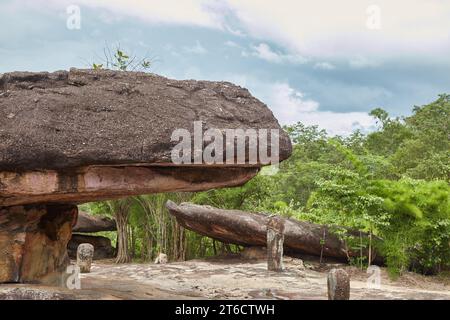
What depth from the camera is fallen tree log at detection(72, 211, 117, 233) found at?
2052 centimetres

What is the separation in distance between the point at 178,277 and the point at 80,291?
5089mm

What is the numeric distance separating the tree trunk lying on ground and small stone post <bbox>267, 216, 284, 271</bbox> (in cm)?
172

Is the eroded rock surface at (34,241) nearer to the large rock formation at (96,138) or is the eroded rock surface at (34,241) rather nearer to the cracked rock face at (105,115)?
the large rock formation at (96,138)

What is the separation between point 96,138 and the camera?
317 inches

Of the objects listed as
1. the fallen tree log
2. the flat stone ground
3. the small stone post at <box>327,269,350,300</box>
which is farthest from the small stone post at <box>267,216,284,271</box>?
the fallen tree log

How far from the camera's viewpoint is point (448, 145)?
88.2ft

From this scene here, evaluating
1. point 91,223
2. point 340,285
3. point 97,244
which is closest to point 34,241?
point 340,285

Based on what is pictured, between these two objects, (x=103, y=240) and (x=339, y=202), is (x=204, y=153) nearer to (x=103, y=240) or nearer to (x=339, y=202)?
(x=339, y=202)

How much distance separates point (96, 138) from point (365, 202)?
28.2 ft

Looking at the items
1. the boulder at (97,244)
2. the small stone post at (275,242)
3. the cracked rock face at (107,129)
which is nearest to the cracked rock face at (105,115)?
the cracked rock face at (107,129)

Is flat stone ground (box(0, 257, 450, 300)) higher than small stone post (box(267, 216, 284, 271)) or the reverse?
the reverse

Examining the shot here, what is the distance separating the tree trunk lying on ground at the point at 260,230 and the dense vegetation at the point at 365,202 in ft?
1.49

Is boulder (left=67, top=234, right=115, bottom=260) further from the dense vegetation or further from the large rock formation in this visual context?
the large rock formation

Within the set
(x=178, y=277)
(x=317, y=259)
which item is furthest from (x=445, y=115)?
(x=178, y=277)
